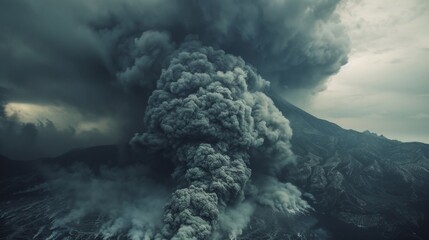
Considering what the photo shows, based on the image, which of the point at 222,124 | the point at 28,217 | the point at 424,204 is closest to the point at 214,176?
the point at 222,124

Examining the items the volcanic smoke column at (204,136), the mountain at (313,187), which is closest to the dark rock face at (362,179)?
the mountain at (313,187)

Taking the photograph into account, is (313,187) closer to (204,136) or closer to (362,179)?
(362,179)

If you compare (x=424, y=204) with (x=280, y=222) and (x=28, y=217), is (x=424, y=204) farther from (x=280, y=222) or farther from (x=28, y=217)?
(x=28, y=217)

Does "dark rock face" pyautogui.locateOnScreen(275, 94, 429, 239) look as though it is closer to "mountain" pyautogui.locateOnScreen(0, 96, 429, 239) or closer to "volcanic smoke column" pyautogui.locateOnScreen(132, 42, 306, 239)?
"mountain" pyautogui.locateOnScreen(0, 96, 429, 239)

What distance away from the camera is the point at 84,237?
47875 millimetres

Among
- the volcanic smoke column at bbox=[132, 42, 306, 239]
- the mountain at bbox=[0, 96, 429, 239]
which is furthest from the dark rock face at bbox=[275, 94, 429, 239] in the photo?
the volcanic smoke column at bbox=[132, 42, 306, 239]

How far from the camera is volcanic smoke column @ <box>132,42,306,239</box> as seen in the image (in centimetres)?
3275

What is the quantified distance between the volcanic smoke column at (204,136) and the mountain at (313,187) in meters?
7.75

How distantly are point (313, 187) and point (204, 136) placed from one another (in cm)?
3582

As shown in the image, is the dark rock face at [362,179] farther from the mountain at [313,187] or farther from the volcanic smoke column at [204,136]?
the volcanic smoke column at [204,136]

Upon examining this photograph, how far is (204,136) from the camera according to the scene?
4275cm

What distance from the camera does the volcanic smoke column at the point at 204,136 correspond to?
3275cm

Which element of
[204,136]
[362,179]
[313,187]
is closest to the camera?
[204,136]

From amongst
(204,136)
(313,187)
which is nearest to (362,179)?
(313,187)
